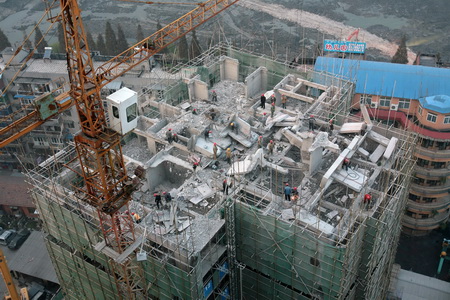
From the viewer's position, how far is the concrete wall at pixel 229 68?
249ft

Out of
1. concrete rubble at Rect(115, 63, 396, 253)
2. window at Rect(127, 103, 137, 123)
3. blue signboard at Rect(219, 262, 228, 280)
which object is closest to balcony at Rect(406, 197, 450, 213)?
concrete rubble at Rect(115, 63, 396, 253)

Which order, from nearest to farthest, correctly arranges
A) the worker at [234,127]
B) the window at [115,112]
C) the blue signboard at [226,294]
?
the window at [115,112] < the blue signboard at [226,294] < the worker at [234,127]

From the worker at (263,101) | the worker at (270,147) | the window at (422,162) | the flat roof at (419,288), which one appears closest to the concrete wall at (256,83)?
the worker at (263,101)

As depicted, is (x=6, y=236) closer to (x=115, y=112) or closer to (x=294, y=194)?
(x=115, y=112)

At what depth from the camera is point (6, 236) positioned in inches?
3580

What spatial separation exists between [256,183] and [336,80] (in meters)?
27.4

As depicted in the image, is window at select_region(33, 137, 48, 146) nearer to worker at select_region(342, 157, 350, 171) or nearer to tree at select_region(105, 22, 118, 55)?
tree at select_region(105, 22, 118, 55)

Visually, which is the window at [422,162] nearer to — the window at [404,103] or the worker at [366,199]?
the window at [404,103]

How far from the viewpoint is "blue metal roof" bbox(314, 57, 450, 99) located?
89.6m

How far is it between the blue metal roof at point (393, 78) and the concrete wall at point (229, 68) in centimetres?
2217

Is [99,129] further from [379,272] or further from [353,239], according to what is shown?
[379,272]

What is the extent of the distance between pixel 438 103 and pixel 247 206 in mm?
46200

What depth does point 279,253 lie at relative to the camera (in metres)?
51.6

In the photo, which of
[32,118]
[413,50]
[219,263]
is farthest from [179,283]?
[413,50]
